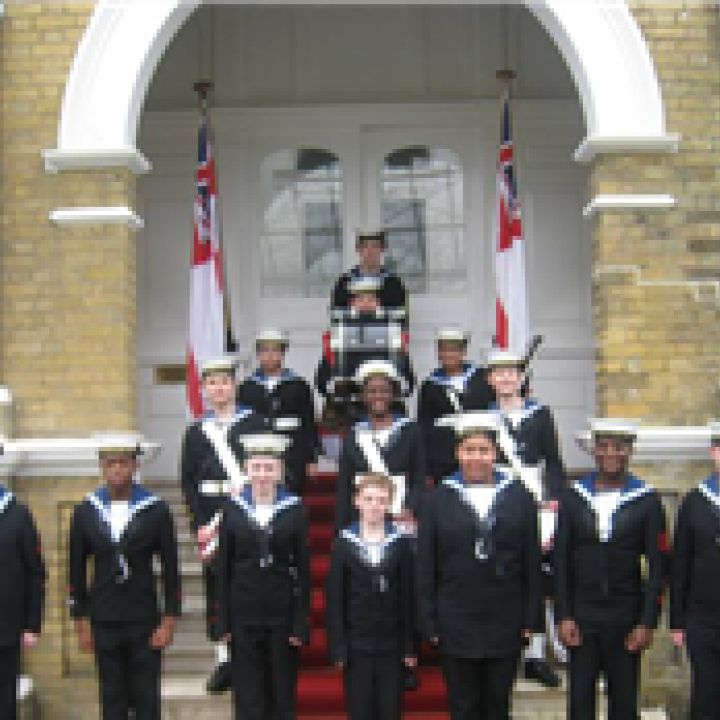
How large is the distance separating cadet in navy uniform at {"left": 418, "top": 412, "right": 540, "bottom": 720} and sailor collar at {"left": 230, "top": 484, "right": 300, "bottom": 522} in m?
0.76

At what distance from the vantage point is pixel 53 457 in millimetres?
8430

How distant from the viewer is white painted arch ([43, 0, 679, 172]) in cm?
859

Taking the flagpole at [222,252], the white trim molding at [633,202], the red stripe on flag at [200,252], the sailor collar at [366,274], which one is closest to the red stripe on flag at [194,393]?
the flagpole at [222,252]

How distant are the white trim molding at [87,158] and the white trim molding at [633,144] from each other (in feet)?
9.15

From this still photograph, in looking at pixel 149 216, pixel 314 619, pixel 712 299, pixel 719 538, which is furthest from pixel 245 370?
pixel 719 538

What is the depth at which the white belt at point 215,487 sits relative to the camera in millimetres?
7789

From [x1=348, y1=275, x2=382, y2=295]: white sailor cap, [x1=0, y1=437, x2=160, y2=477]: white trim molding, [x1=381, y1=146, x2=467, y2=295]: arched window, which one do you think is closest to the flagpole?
[x1=348, y1=275, x2=382, y2=295]: white sailor cap

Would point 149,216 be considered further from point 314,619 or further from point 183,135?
point 314,619

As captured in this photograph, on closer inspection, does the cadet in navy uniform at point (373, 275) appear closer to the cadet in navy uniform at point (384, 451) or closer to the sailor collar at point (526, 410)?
the sailor collar at point (526, 410)

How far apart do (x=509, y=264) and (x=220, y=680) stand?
12.6 ft

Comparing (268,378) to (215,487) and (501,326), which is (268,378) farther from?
(501,326)

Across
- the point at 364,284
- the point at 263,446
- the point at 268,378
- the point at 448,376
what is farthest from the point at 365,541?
the point at 364,284

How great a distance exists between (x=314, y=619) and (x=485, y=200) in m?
4.18

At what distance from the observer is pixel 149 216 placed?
448 inches
